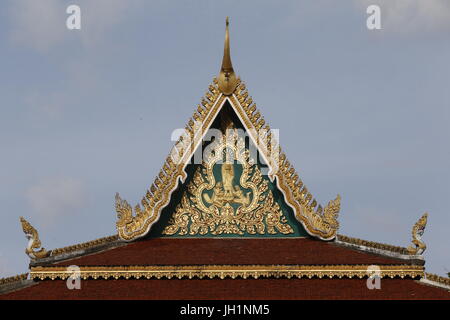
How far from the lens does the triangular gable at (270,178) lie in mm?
21328

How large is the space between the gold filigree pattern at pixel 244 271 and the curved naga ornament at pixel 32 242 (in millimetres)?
776

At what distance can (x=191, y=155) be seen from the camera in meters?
21.8

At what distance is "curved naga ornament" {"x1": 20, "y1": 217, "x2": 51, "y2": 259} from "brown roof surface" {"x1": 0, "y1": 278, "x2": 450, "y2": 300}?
72 centimetres

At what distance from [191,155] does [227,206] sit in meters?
1.36

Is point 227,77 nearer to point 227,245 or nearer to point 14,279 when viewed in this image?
point 227,245

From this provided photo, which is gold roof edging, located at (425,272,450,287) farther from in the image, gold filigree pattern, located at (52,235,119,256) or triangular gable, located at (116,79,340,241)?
gold filigree pattern, located at (52,235,119,256)

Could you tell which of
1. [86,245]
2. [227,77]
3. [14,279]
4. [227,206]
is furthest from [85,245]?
[227,77]

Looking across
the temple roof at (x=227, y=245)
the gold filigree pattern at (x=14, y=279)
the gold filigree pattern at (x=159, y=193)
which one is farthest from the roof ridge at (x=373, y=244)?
the gold filigree pattern at (x=14, y=279)

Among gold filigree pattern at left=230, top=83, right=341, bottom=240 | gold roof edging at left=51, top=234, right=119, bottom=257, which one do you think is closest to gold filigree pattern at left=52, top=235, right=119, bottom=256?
gold roof edging at left=51, top=234, right=119, bottom=257

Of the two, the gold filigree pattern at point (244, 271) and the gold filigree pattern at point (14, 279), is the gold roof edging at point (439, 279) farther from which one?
the gold filigree pattern at point (14, 279)

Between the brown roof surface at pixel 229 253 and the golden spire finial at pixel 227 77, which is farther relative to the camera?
the golden spire finial at pixel 227 77
